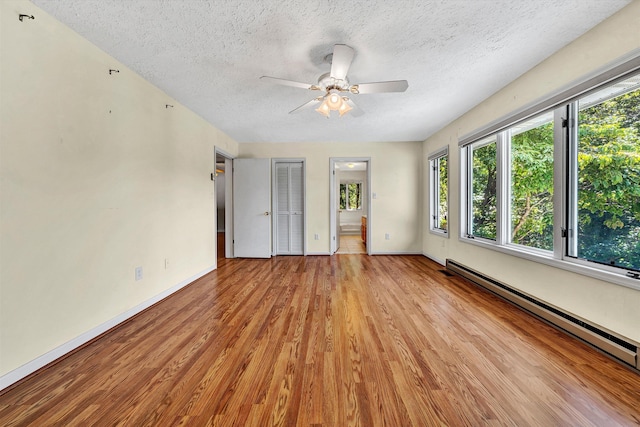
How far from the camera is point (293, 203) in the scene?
527 centimetres

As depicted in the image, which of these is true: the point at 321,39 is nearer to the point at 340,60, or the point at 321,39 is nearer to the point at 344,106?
the point at 340,60

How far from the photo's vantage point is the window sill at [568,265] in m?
1.64

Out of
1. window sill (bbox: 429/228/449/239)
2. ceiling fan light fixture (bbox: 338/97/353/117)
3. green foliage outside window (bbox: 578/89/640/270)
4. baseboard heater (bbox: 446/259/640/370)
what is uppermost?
ceiling fan light fixture (bbox: 338/97/353/117)

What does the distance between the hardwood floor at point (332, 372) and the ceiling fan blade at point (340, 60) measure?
2.13 m

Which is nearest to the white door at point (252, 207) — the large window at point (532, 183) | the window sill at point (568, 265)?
the window sill at point (568, 265)

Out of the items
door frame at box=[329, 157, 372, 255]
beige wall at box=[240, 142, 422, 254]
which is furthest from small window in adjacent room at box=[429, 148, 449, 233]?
door frame at box=[329, 157, 372, 255]

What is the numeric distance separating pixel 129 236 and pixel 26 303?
0.87m

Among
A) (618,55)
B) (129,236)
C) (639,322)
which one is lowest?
(639,322)

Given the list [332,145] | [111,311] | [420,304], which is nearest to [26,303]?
[111,311]

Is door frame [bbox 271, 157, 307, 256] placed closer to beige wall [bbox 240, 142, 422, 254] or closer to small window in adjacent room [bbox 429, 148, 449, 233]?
beige wall [bbox 240, 142, 422, 254]

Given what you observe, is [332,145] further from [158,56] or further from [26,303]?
[26,303]

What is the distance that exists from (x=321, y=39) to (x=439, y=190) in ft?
12.0

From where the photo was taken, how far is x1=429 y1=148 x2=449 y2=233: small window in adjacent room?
4295 millimetres

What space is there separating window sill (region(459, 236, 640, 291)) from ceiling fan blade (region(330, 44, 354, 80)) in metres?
2.38
